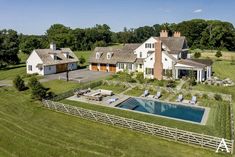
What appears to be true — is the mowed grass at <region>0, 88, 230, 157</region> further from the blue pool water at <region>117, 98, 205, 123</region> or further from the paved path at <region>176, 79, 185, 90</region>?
the paved path at <region>176, 79, 185, 90</region>

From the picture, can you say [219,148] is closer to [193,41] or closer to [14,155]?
[14,155]

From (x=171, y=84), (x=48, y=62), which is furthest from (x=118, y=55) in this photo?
(x=171, y=84)

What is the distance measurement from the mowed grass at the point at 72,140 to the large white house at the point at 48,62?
24.2 m

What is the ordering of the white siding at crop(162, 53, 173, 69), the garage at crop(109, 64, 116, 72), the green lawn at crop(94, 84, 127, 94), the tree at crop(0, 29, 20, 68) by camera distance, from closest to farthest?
the green lawn at crop(94, 84, 127, 94), the white siding at crop(162, 53, 173, 69), the garage at crop(109, 64, 116, 72), the tree at crop(0, 29, 20, 68)

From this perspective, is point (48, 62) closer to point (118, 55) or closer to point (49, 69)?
point (49, 69)

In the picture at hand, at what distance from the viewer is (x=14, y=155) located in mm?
A: 16672

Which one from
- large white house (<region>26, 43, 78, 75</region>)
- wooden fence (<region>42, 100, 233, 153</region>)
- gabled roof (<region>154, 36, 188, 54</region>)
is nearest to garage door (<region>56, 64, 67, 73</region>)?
large white house (<region>26, 43, 78, 75</region>)

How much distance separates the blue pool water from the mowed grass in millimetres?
6659

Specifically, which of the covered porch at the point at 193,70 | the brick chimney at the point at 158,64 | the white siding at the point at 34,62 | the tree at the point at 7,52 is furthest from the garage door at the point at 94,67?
the tree at the point at 7,52

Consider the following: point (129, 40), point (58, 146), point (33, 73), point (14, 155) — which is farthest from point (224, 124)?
point (129, 40)

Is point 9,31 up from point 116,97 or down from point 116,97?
up

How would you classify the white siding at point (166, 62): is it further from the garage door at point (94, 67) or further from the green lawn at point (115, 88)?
the garage door at point (94, 67)

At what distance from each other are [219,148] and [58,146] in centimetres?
1218

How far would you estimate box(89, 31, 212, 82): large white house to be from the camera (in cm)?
4081
